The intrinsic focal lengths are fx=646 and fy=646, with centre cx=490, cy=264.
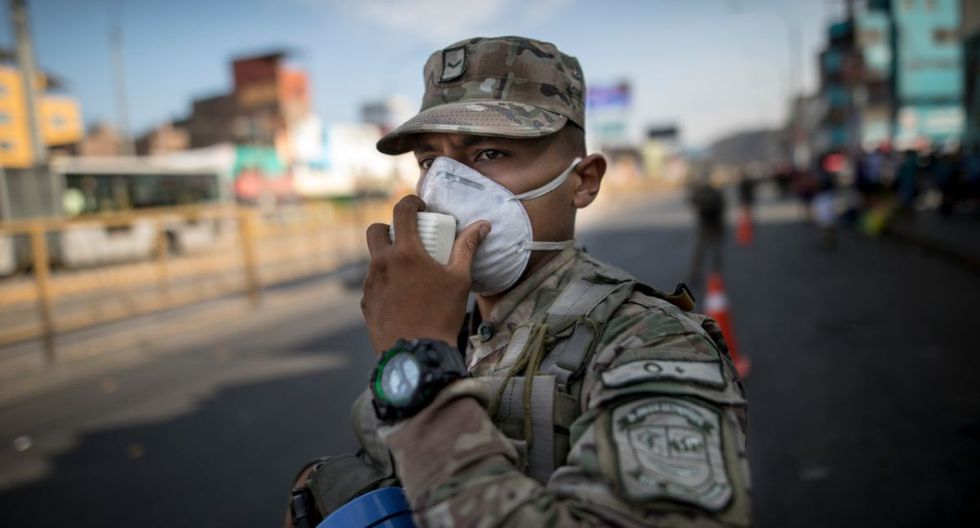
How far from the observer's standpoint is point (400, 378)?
96 centimetres

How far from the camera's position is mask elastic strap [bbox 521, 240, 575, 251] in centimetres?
139

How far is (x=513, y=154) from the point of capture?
4.54 feet

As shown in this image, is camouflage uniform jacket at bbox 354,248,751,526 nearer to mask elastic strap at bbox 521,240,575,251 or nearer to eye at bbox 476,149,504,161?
mask elastic strap at bbox 521,240,575,251

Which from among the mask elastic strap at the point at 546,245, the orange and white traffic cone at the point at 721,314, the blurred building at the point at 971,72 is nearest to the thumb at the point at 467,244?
the mask elastic strap at the point at 546,245

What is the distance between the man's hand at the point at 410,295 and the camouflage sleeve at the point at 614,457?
13 cm

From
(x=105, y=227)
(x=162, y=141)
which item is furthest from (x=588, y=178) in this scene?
(x=162, y=141)

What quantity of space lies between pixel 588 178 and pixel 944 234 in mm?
14969

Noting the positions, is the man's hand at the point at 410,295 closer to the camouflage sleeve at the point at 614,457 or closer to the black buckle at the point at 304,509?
the camouflage sleeve at the point at 614,457

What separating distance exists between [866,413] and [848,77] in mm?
18365

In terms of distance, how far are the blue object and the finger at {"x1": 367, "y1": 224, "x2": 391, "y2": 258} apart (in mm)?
431

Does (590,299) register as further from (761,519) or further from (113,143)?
(113,143)

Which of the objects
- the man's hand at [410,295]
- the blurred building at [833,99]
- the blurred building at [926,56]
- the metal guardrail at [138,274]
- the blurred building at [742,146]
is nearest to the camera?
the man's hand at [410,295]

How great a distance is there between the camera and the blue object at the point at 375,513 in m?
1.11

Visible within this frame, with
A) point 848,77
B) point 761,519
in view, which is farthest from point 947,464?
point 848,77
